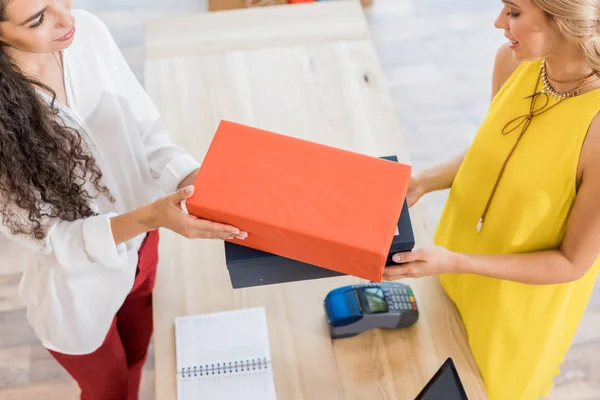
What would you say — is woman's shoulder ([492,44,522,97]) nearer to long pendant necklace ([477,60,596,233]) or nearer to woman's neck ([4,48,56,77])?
long pendant necklace ([477,60,596,233])

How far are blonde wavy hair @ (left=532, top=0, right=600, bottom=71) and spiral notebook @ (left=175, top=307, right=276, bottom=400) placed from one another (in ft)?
2.69

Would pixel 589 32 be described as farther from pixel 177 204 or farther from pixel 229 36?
pixel 229 36

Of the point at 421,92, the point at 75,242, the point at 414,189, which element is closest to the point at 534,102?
the point at 414,189

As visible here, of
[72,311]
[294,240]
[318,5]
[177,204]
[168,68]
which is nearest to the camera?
[294,240]

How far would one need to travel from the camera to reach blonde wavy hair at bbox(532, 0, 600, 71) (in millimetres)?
1035

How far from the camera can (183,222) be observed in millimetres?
1101

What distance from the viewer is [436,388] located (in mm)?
1064

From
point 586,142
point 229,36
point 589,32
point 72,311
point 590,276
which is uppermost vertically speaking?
point 589,32

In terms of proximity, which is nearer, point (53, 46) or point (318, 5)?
point (53, 46)

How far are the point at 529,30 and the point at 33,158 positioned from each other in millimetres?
904

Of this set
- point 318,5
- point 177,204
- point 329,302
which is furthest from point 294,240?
point 318,5

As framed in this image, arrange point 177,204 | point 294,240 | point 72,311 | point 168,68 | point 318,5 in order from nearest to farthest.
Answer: point 294,240 → point 177,204 → point 72,311 → point 168,68 → point 318,5

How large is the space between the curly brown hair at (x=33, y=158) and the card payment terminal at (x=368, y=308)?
1.85 ft

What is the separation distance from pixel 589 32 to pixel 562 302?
1.97 ft
